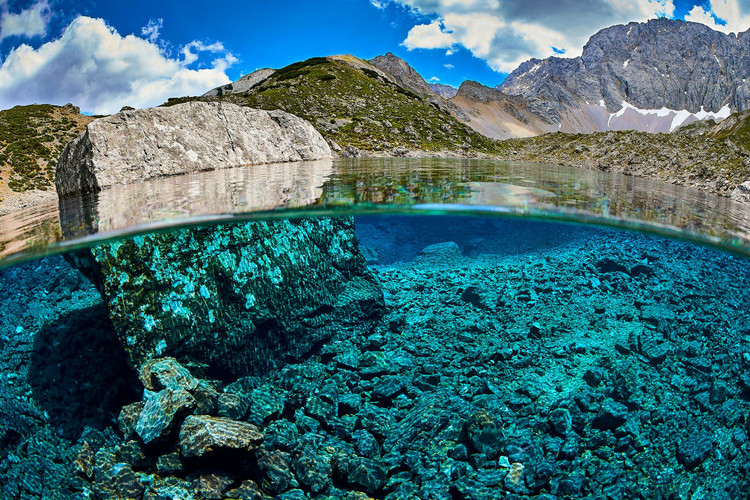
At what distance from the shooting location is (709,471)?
7453 millimetres

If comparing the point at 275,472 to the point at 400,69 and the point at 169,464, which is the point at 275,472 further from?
the point at 400,69

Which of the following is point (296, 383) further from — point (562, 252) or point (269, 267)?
point (562, 252)

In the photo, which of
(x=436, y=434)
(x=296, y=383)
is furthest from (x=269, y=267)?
(x=436, y=434)

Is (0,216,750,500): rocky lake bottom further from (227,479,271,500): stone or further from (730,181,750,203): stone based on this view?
(730,181,750,203): stone

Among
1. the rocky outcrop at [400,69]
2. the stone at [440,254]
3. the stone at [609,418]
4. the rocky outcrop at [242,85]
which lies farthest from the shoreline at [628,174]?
the rocky outcrop at [400,69]

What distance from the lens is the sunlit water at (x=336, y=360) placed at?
6531mm

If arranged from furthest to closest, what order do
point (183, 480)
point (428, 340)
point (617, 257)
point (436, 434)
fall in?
point (617, 257) → point (428, 340) → point (436, 434) → point (183, 480)

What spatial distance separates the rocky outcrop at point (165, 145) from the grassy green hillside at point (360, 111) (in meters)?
20.5

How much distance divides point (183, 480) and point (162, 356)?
2403 mm

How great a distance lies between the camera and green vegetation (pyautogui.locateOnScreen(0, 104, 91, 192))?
47.3m

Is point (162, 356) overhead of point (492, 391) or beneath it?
overhead

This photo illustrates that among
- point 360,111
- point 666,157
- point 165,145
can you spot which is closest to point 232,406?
point 165,145

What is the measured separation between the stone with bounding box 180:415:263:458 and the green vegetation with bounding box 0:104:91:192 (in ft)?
170

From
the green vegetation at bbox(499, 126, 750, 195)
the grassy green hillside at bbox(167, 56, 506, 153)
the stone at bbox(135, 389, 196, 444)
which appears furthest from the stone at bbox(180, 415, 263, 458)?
the grassy green hillside at bbox(167, 56, 506, 153)
